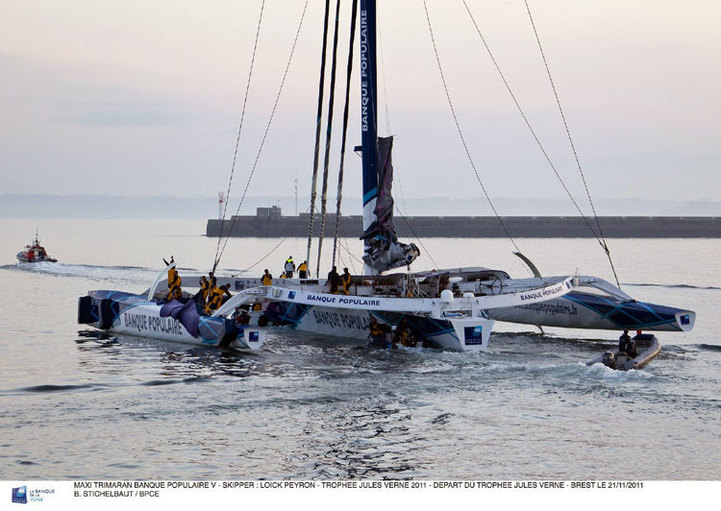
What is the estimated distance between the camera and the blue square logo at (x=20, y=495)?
25.9 ft

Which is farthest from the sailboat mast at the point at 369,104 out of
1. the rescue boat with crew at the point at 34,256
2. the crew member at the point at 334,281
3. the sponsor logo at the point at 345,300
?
the rescue boat with crew at the point at 34,256

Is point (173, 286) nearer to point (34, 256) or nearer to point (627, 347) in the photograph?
point (627, 347)

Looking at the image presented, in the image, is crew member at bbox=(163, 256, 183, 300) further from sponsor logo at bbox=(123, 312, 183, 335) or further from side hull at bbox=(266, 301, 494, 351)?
side hull at bbox=(266, 301, 494, 351)

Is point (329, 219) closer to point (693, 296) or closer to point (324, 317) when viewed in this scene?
point (693, 296)

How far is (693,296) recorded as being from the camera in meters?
34.5

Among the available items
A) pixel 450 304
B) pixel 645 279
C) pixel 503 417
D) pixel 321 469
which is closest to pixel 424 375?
pixel 450 304

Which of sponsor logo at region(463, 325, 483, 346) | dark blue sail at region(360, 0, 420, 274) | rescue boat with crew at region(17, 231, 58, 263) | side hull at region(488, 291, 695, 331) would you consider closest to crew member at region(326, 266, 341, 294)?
dark blue sail at region(360, 0, 420, 274)

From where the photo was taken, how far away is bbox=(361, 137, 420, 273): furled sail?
19.8m

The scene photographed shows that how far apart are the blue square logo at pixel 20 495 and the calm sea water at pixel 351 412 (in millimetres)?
1804

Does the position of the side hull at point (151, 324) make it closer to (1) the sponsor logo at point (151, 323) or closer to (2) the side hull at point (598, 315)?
(1) the sponsor logo at point (151, 323)

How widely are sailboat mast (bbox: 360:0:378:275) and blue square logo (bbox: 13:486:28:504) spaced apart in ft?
41.6

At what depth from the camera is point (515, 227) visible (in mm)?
122000

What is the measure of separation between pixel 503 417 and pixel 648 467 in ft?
8.38

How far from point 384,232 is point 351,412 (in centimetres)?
784
